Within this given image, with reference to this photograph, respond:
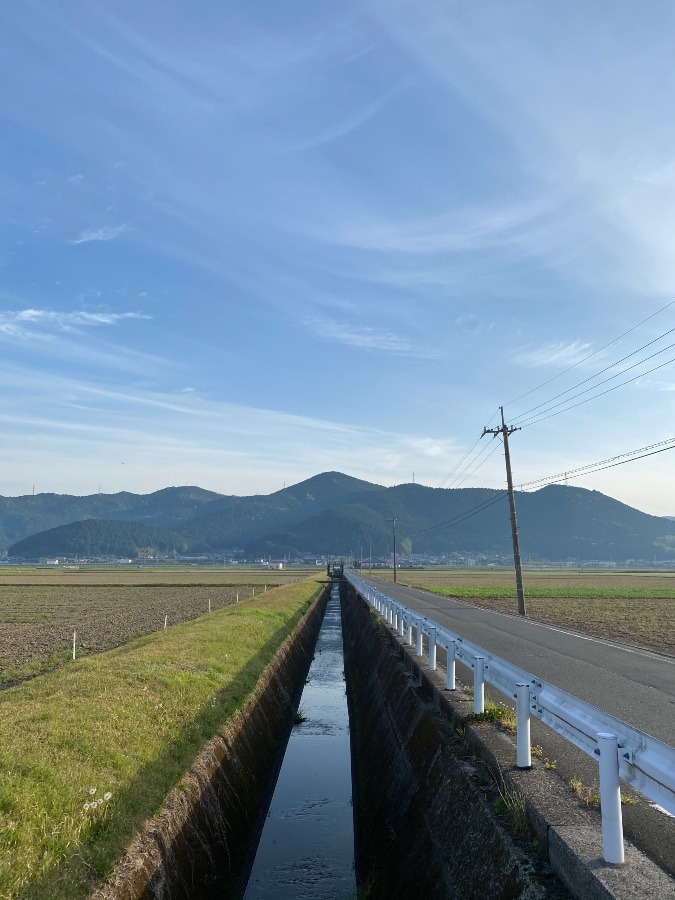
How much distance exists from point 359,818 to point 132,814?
5586 millimetres

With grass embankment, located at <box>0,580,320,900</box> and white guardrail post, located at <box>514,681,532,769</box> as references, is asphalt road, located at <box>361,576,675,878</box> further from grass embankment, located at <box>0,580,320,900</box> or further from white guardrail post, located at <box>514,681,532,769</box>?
grass embankment, located at <box>0,580,320,900</box>

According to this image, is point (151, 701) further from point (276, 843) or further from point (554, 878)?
point (554, 878)

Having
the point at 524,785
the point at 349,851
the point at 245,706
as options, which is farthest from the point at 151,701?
the point at 524,785

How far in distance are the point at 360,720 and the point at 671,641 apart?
10.8 m

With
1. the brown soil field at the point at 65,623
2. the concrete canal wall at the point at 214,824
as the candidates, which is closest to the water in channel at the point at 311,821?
the concrete canal wall at the point at 214,824

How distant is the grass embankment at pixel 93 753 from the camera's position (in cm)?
525

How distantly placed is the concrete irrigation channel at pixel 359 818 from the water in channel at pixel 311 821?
3 cm

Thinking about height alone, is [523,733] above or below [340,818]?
above

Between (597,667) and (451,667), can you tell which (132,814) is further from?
(597,667)

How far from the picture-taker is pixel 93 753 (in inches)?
294

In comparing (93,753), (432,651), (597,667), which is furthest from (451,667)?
(597,667)

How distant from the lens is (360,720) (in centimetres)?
1614

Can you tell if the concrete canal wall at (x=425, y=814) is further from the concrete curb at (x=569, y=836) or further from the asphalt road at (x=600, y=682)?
the asphalt road at (x=600, y=682)

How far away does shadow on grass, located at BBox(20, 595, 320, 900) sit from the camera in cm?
501
